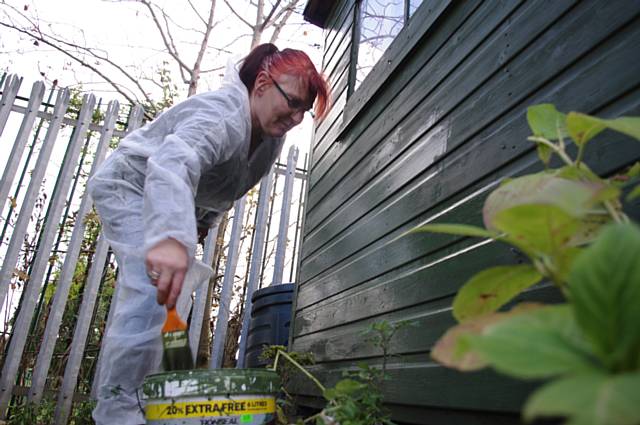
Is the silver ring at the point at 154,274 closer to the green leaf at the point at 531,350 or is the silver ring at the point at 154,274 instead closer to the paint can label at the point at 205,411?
the paint can label at the point at 205,411

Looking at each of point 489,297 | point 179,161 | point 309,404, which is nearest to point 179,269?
point 179,161

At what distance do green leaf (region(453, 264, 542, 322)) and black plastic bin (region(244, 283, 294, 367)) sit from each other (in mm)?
2761

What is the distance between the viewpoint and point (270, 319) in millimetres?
3328

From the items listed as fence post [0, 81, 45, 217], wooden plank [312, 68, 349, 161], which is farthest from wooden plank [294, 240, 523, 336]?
fence post [0, 81, 45, 217]

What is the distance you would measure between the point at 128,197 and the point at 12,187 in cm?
299

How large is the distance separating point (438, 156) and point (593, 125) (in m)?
1.07

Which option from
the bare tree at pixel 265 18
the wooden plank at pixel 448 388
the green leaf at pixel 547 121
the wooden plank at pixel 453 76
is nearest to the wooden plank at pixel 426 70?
the wooden plank at pixel 453 76

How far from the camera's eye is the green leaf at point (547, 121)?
0.72 metres

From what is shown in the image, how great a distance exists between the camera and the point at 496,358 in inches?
12.7

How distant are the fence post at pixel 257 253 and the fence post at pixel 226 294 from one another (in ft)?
0.50

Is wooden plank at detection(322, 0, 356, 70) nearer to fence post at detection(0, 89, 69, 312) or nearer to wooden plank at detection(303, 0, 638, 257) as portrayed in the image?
wooden plank at detection(303, 0, 638, 257)

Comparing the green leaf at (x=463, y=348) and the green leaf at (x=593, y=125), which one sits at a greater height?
the green leaf at (x=593, y=125)

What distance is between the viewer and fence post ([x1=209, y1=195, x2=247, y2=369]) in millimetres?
3988

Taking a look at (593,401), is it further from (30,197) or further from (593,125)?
(30,197)
